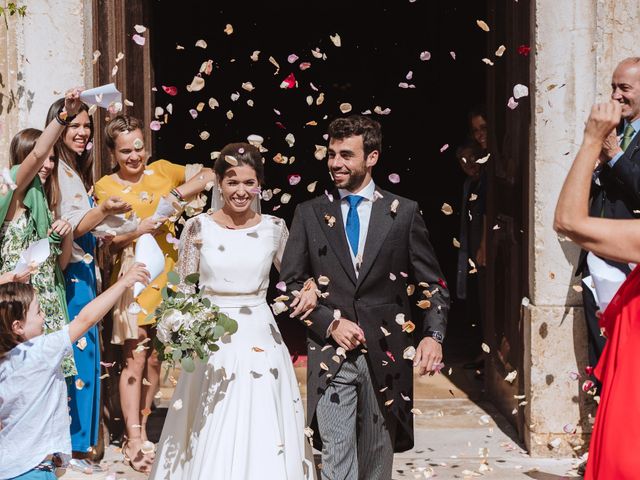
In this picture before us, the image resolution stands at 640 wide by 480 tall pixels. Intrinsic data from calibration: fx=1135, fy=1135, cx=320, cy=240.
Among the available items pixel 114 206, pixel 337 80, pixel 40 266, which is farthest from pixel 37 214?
pixel 337 80

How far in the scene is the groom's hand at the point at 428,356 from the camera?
189 inches

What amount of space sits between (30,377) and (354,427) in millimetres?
1474

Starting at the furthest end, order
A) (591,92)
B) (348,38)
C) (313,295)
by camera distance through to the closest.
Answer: (348,38)
(591,92)
(313,295)

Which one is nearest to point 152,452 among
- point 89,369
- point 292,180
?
point 89,369

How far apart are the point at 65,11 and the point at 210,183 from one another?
121 cm

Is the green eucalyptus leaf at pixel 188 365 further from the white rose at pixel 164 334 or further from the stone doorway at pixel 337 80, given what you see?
the stone doorway at pixel 337 80

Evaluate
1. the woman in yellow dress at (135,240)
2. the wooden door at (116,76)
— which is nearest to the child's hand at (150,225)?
the woman in yellow dress at (135,240)

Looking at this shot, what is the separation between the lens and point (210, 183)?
6.08m

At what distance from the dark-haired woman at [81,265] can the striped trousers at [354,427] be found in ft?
4.78

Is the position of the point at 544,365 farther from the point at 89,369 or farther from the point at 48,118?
the point at 48,118

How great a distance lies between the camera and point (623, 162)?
527cm

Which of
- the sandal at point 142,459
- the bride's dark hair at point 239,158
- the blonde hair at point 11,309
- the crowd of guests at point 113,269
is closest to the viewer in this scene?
the crowd of guests at point 113,269

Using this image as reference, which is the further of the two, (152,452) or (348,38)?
(348,38)

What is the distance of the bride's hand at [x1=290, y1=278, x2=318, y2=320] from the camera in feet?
15.8
